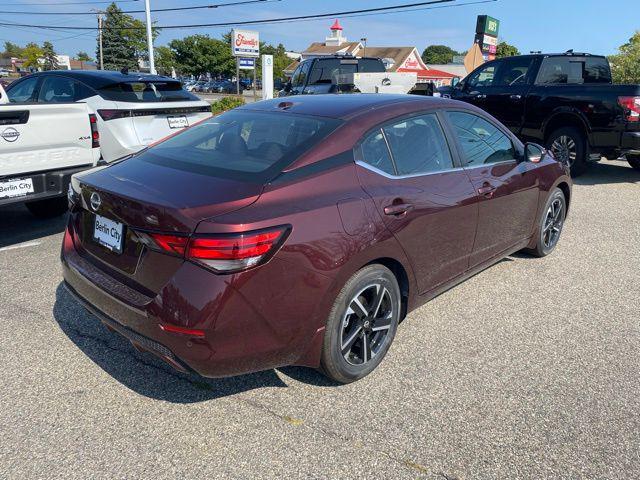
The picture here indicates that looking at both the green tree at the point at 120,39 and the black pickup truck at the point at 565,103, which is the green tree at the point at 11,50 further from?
the black pickup truck at the point at 565,103

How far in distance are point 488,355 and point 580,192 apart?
601 cm

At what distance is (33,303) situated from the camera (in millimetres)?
3971

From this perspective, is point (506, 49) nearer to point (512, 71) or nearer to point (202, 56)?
point (202, 56)

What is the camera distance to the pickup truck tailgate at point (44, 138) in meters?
4.64

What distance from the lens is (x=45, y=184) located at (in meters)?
4.96

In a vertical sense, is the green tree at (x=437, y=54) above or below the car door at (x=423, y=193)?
above

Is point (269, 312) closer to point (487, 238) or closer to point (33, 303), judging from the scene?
point (487, 238)

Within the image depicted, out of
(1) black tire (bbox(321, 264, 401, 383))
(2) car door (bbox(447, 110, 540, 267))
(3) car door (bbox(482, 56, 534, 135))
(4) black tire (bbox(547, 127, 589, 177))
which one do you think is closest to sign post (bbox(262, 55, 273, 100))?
(3) car door (bbox(482, 56, 534, 135))

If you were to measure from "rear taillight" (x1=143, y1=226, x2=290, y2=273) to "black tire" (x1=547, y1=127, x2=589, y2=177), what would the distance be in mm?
7986

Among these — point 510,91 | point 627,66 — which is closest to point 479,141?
point 510,91

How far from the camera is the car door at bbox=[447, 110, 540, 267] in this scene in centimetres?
382

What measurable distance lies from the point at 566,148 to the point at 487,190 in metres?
6.05

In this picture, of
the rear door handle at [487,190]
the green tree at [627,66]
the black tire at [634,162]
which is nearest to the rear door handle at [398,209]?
the rear door handle at [487,190]

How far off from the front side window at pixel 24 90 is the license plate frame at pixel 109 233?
5.97 meters
